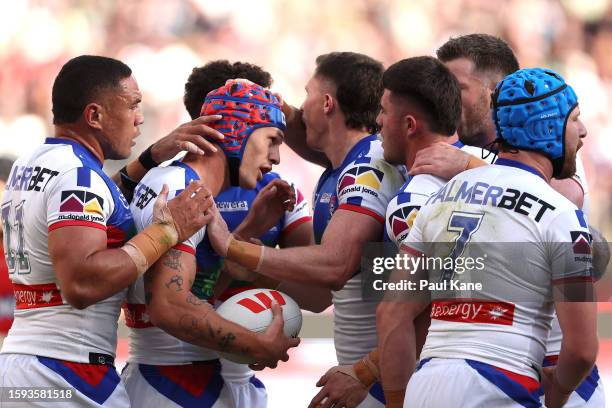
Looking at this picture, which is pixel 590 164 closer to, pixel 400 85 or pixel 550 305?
pixel 400 85

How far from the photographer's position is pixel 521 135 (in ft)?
13.3

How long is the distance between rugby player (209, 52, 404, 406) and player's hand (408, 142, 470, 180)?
352mm

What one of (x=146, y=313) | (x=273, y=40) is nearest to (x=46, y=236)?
(x=146, y=313)

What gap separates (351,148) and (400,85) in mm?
748

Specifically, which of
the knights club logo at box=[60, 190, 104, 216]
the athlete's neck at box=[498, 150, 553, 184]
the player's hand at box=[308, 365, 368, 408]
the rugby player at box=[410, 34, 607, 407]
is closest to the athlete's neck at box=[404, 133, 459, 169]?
the rugby player at box=[410, 34, 607, 407]

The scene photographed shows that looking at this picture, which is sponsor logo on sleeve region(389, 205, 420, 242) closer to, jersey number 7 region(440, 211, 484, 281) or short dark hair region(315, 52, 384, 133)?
jersey number 7 region(440, 211, 484, 281)

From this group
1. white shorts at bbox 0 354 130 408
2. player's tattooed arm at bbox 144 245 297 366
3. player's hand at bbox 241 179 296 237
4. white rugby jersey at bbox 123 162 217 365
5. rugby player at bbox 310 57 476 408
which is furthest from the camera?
player's hand at bbox 241 179 296 237

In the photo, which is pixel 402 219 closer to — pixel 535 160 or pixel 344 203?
pixel 344 203

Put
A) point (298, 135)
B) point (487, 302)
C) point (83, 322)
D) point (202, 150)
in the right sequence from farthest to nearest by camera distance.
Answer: point (298, 135)
point (202, 150)
point (83, 322)
point (487, 302)

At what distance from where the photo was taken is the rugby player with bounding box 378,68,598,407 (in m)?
3.80

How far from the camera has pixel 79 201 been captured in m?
4.24

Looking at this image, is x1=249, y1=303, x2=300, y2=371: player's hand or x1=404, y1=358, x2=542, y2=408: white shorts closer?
x1=404, y1=358, x2=542, y2=408: white shorts

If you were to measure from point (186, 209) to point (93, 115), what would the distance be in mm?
651

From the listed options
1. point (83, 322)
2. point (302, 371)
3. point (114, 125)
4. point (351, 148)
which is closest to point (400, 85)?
point (351, 148)
